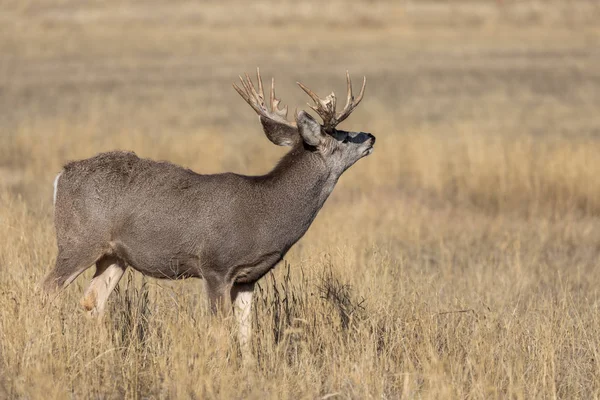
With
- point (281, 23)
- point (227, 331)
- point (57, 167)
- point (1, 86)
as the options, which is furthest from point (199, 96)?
point (227, 331)

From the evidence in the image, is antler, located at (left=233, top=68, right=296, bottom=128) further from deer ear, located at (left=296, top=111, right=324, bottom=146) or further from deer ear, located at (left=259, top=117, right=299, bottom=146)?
deer ear, located at (left=296, top=111, right=324, bottom=146)

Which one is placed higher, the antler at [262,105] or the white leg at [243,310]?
the antler at [262,105]

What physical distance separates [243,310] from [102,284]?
1.19m

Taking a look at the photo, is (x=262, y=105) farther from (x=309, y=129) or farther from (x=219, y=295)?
(x=219, y=295)

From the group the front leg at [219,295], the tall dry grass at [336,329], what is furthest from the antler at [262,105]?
the front leg at [219,295]

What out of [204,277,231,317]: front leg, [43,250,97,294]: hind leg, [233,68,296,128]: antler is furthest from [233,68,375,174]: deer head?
[43,250,97,294]: hind leg

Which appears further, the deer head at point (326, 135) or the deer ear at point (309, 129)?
the deer head at point (326, 135)

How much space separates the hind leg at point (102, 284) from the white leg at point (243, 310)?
0.93 m

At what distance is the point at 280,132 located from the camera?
325 inches

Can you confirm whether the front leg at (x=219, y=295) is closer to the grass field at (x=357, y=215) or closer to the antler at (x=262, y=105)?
the grass field at (x=357, y=215)

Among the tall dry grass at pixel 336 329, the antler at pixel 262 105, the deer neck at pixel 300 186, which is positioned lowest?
the tall dry grass at pixel 336 329

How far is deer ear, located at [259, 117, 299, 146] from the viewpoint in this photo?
821cm

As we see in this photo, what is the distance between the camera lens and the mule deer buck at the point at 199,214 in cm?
773

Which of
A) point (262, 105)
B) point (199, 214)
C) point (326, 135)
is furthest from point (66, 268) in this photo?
point (326, 135)
